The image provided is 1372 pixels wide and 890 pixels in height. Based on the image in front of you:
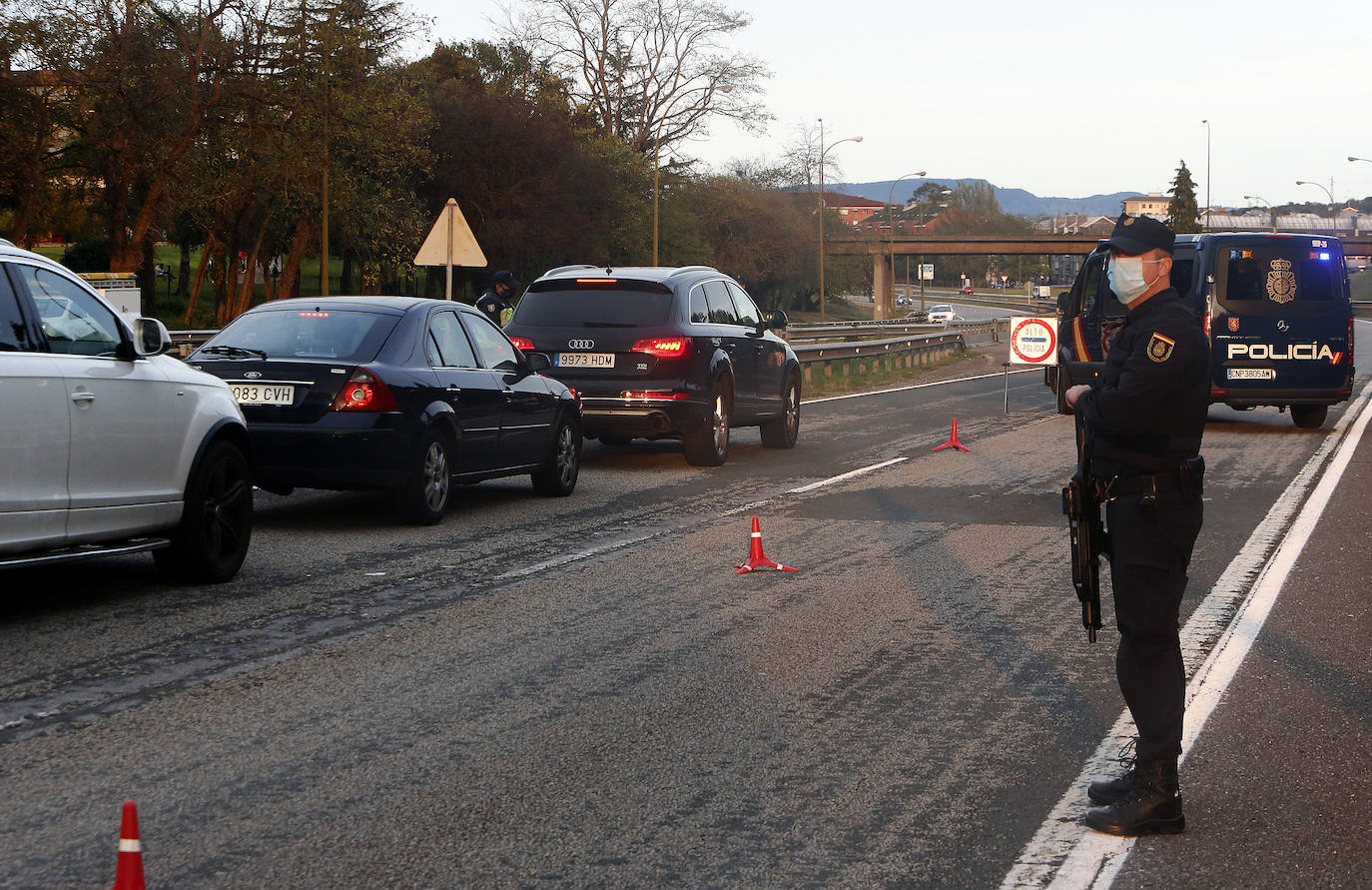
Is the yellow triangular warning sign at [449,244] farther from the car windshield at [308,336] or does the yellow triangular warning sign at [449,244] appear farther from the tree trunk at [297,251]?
the tree trunk at [297,251]

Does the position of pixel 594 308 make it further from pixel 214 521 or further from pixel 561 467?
pixel 214 521

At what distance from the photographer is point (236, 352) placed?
10656 millimetres

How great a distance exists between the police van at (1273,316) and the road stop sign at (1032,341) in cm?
351

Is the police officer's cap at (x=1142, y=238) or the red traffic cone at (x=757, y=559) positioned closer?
the police officer's cap at (x=1142, y=238)

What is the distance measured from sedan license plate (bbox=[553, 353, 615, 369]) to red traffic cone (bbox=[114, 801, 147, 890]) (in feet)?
37.4

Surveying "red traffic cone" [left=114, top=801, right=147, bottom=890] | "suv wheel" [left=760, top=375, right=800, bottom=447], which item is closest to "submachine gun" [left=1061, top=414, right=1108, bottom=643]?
"red traffic cone" [left=114, top=801, right=147, bottom=890]

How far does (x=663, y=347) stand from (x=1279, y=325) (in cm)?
899

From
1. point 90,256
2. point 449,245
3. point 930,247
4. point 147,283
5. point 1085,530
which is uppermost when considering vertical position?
point 930,247

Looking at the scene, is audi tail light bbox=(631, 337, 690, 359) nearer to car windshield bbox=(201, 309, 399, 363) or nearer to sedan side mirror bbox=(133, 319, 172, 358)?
car windshield bbox=(201, 309, 399, 363)

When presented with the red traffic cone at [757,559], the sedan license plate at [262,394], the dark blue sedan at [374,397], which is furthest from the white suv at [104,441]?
the red traffic cone at [757,559]

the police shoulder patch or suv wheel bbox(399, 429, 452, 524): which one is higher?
the police shoulder patch

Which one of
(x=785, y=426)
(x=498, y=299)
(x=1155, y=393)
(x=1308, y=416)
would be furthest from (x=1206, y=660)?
(x=1308, y=416)

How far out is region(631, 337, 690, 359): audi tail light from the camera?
1460 cm

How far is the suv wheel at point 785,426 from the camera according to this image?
17.4 metres
